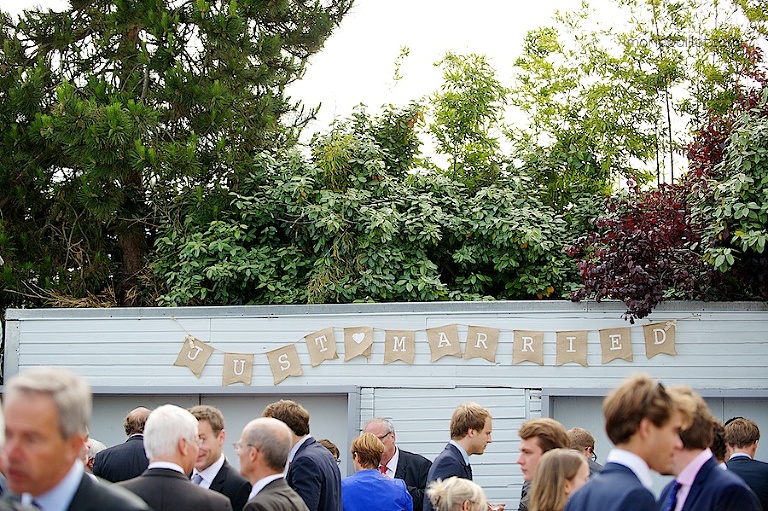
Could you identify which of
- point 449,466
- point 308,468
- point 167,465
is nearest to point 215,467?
point 308,468

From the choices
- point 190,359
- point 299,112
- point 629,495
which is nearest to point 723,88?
point 299,112

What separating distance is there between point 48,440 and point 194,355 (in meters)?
8.74

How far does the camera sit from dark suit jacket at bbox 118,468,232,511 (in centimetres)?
457

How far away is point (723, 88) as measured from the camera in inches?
650

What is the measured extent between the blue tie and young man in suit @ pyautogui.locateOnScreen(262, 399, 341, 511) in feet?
8.28

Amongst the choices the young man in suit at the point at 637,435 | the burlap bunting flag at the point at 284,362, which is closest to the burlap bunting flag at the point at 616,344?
the burlap bunting flag at the point at 284,362

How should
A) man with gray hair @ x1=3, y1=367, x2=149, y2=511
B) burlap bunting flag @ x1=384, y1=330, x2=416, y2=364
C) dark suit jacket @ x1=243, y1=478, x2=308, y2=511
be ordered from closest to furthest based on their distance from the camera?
man with gray hair @ x1=3, y1=367, x2=149, y2=511, dark suit jacket @ x1=243, y1=478, x2=308, y2=511, burlap bunting flag @ x1=384, y1=330, x2=416, y2=364

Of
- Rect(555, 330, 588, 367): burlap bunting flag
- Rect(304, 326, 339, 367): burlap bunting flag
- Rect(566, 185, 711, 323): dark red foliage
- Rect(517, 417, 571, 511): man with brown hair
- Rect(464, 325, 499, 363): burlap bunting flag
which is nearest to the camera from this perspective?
Rect(517, 417, 571, 511): man with brown hair

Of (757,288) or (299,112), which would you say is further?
(299,112)

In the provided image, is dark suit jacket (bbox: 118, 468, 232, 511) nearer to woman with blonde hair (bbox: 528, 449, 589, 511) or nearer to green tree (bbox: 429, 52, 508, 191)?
woman with blonde hair (bbox: 528, 449, 589, 511)

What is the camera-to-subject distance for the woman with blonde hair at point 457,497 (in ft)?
18.7

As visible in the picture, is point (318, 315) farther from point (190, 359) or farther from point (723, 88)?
point (723, 88)

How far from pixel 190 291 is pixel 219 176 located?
1986 millimetres

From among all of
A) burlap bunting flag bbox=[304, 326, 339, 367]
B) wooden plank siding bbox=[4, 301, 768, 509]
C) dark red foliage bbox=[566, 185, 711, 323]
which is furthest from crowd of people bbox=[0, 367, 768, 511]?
burlap bunting flag bbox=[304, 326, 339, 367]
